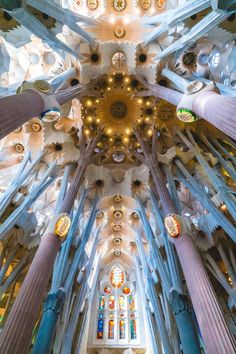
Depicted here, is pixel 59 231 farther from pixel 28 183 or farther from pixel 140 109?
pixel 140 109

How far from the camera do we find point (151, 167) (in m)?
12.1

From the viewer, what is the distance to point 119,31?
39.9ft

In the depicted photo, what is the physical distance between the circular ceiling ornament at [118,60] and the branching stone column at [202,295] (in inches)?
305

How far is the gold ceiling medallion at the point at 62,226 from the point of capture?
7.88 m

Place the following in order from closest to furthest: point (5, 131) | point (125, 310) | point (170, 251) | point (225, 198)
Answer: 1. point (5, 131)
2. point (225, 198)
3. point (170, 251)
4. point (125, 310)

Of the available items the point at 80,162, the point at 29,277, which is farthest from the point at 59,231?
the point at 80,162

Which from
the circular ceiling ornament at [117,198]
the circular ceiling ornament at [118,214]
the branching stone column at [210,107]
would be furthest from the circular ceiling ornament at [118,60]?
the circular ceiling ornament at [118,214]

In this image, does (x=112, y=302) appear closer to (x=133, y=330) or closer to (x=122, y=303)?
(x=122, y=303)

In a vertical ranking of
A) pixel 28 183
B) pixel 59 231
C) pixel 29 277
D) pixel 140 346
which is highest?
pixel 28 183

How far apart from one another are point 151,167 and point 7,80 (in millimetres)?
8287

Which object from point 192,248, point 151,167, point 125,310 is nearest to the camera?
point 192,248

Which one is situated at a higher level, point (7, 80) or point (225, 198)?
point (7, 80)

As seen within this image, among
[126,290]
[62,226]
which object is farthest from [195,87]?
[126,290]

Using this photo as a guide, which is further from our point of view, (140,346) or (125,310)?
(125,310)
